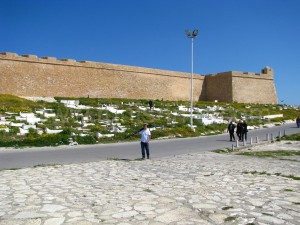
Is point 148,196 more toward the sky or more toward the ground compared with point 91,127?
more toward the ground

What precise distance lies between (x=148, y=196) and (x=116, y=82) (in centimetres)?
3706

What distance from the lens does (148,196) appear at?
19.1 feet

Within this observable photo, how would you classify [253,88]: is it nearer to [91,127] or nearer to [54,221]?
[91,127]

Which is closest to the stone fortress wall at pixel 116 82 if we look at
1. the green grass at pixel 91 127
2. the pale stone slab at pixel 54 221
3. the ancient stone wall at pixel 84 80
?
the ancient stone wall at pixel 84 80

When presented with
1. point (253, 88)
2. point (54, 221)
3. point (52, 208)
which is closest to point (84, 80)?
point (253, 88)

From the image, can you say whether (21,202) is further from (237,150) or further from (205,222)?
(237,150)

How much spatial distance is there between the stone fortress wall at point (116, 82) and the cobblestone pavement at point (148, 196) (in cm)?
2740

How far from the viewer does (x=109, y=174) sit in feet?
26.9

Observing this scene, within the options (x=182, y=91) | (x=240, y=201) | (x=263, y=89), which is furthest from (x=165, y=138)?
(x=263, y=89)

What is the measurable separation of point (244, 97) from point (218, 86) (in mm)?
4630

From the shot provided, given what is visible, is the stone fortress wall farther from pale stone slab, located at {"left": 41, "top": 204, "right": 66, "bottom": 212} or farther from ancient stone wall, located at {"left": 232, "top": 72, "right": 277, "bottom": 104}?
pale stone slab, located at {"left": 41, "top": 204, "right": 66, "bottom": 212}

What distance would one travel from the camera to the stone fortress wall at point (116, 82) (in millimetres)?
33938

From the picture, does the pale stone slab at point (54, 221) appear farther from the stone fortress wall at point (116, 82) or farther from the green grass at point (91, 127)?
the stone fortress wall at point (116, 82)

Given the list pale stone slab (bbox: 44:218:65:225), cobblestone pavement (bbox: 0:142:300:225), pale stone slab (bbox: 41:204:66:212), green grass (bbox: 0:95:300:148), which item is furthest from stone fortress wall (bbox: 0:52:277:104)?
pale stone slab (bbox: 44:218:65:225)
